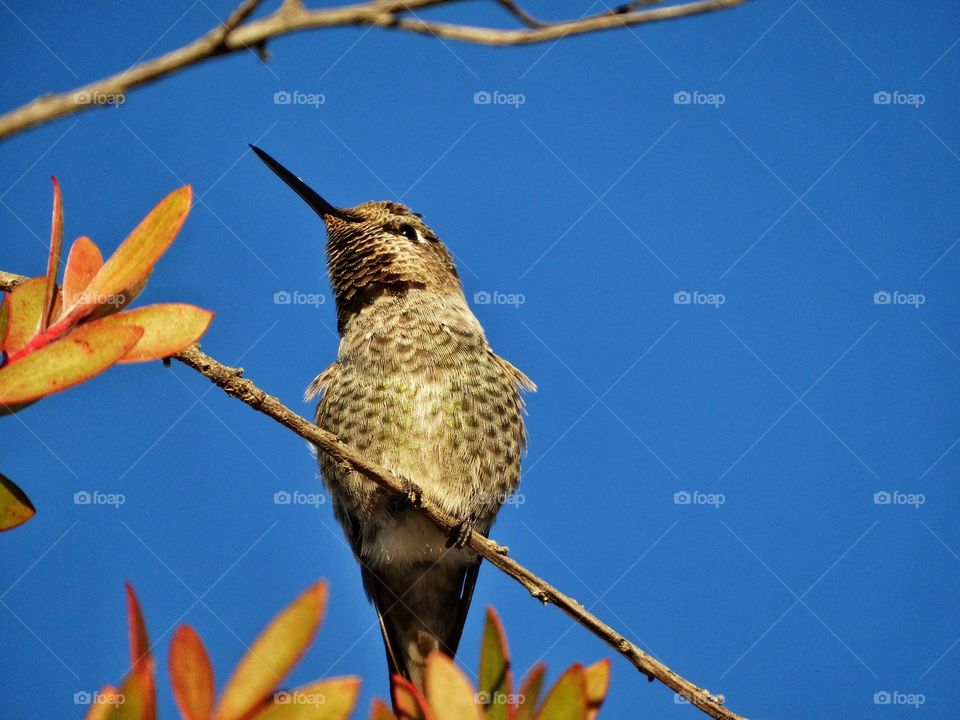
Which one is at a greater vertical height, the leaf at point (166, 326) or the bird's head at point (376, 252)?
the bird's head at point (376, 252)

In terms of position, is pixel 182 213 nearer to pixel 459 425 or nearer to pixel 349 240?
pixel 459 425

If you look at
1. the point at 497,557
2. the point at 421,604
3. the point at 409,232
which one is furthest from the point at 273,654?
the point at 409,232

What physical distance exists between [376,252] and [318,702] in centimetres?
419

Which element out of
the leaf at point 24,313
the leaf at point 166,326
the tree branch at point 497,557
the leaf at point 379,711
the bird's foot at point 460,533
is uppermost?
the bird's foot at point 460,533

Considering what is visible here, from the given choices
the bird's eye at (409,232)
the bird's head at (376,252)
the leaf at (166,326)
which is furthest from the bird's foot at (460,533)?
the leaf at (166,326)

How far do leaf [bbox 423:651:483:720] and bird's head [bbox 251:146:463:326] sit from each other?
12.4 feet

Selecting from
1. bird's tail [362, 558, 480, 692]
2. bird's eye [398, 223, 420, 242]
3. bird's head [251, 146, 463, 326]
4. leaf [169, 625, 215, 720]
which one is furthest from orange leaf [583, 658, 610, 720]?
bird's eye [398, 223, 420, 242]

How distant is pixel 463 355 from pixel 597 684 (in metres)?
3.21

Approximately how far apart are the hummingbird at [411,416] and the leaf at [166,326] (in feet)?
10.2

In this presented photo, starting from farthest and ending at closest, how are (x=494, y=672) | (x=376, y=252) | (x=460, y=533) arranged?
1. (x=376, y=252)
2. (x=460, y=533)
3. (x=494, y=672)

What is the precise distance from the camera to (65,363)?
119cm

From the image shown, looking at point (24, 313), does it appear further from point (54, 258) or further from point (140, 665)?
point (140, 665)

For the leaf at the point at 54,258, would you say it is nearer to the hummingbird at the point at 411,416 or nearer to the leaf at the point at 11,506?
the leaf at the point at 11,506

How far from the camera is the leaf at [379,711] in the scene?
1524 millimetres
